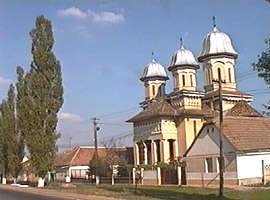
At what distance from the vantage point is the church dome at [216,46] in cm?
7012

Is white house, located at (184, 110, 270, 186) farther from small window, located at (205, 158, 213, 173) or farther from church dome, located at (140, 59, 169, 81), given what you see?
church dome, located at (140, 59, 169, 81)

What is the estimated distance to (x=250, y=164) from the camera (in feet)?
148

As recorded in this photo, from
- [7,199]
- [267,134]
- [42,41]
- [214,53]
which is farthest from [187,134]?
[7,199]

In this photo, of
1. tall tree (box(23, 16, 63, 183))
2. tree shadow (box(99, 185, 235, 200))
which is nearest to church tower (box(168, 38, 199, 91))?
tall tree (box(23, 16, 63, 183))

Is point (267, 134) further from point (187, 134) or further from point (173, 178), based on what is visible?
point (187, 134)

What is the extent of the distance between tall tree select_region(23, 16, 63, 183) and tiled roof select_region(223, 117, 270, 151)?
1752 cm

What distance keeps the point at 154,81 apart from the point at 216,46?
14188 mm

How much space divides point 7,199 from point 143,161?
3734 cm

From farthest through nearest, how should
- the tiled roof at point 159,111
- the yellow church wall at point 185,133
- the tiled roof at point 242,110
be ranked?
the tiled roof at point 242,110
the tiled roof at point 159,111
the yellow church wall at point 185,133

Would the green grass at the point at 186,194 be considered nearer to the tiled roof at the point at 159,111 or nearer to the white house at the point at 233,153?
the white house at the point at 233,153

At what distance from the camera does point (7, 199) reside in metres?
32.9

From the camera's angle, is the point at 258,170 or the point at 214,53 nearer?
the point at 258,170

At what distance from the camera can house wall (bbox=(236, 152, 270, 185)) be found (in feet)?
147

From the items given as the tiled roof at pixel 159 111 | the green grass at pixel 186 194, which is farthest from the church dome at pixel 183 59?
the green grass at pixel 186 194
